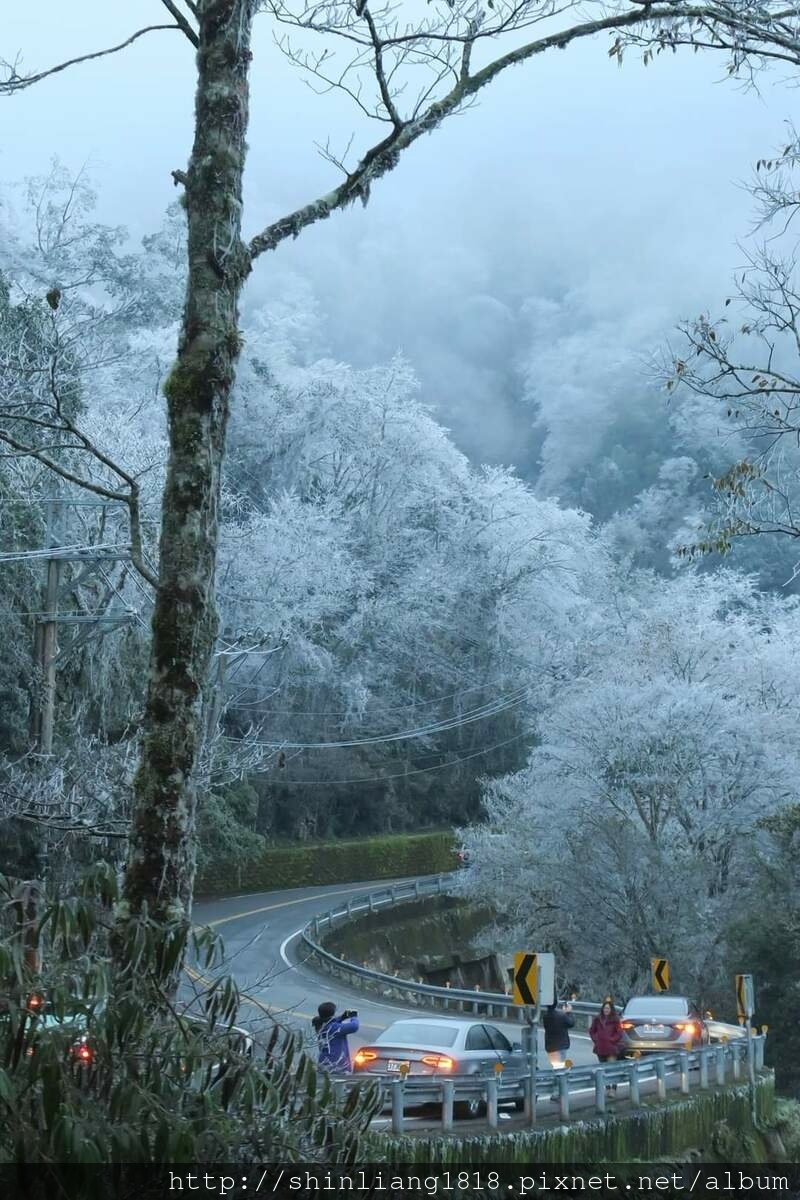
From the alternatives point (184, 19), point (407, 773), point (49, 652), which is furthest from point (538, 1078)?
point (407, 773)

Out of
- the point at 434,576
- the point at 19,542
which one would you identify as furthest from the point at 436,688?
the point at 19,542

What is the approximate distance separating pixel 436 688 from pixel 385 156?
5041 cm


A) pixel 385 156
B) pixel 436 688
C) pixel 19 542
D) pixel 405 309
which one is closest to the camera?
pixel 385 156

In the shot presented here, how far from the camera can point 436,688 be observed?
5825cm

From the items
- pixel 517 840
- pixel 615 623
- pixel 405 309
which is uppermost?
pixel 405 309

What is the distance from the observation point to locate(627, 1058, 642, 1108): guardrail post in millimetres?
17047

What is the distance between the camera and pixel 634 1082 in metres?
17.2

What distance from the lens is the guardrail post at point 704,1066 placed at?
19.7 meters

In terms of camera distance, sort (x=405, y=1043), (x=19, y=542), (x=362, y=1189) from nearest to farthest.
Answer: (x=362, y=1189)
(x=405, y=1043)
(x=19, y=542)

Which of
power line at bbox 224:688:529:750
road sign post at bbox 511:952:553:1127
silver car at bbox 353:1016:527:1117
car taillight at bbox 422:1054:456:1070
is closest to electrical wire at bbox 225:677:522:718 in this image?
power line at bbox 224:688:529:750

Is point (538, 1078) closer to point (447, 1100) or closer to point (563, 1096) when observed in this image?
point (563, 1096)

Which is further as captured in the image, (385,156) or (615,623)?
(615,623)

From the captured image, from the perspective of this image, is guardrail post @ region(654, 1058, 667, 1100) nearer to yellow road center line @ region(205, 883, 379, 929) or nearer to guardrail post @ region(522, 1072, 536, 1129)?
guardrail post @ region(522, 1072, 536, 1129)

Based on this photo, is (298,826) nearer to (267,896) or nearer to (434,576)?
(267,896)
